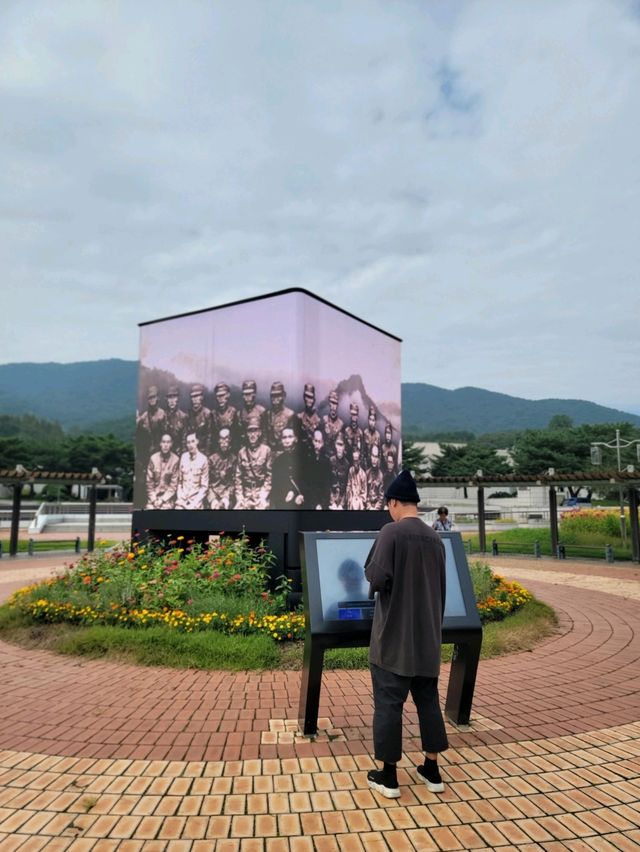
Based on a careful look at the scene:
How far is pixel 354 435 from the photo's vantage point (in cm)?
1240

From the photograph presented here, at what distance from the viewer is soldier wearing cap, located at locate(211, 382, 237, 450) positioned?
1141 cm

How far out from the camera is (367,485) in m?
12.7

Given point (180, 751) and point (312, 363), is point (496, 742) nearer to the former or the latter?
point (180, 751)

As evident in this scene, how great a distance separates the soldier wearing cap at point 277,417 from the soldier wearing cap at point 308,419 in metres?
0.19

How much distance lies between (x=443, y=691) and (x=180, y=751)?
268 cm

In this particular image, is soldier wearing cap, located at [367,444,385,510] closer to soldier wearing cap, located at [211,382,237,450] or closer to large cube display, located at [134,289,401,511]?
large cube display, located at [134,289,401,511]

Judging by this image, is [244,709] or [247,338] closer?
[244,709]

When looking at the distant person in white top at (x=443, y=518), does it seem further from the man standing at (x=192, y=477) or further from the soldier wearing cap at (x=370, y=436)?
the man standing at (x=192, y=477)

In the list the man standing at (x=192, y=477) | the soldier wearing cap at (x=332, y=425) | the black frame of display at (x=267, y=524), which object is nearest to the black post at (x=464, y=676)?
the black frame of display at (x=267, y=524)

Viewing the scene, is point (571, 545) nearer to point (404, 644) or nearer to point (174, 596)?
point (174, 596)

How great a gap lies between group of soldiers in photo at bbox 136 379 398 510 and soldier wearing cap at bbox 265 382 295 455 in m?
0.02

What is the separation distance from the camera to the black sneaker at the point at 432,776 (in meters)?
3.45

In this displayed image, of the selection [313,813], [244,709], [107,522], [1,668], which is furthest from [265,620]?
[107,522]

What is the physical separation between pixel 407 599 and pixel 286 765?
1440 millimetres
